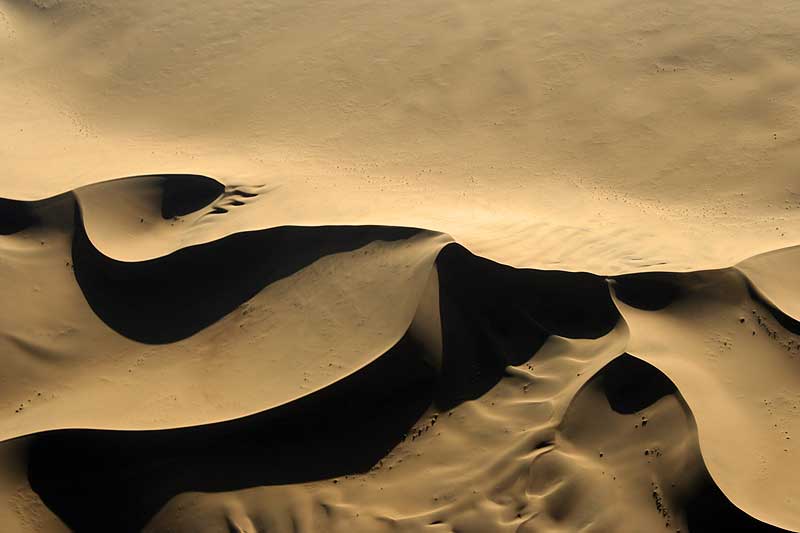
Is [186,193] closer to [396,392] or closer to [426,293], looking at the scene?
[426,293]

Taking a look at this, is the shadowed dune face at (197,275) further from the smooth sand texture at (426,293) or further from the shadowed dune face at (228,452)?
the shadowed dune face at (228,452)

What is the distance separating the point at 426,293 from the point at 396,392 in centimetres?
82

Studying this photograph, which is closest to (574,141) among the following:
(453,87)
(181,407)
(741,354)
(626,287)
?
(453,87)

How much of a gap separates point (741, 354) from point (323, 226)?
357 cm

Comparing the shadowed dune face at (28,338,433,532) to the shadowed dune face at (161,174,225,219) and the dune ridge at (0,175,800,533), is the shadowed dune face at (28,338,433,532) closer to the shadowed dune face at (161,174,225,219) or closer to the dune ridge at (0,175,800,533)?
the dune ridge at (0,175,800,533)

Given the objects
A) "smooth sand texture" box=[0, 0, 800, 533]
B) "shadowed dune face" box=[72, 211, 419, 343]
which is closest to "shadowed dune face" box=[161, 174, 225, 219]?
"smooth sand texture" box=[0, 0, 800, 533]

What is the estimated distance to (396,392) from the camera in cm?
550

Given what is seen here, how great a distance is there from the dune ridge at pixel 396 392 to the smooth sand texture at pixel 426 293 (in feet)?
0.06

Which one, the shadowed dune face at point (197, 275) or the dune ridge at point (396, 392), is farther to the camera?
the shadowed dune face at point (197, 275)

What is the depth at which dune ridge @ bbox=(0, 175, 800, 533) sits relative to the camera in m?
4.82

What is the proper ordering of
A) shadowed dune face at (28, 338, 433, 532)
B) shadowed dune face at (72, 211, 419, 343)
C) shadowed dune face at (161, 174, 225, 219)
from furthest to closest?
1. shadowed dune face at (161, 174, 225, 219)
2. shadowed dune face at (72, 211, 419, 343)
3. shadowed dune face at (28, 338, 433, 532)

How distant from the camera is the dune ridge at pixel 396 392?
15.8 feet

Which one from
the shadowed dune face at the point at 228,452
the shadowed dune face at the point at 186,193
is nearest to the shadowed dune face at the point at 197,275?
the shadowed dune face at the point at 186,193

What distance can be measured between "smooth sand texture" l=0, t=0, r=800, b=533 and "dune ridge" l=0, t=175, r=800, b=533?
2 cm
